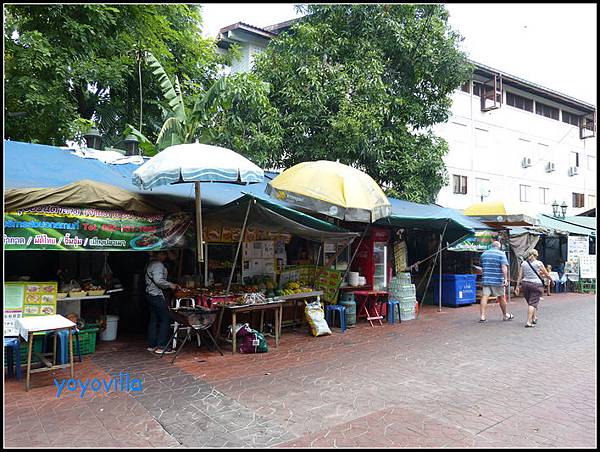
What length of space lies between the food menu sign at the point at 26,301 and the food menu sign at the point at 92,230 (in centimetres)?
63

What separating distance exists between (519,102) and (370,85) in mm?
15649

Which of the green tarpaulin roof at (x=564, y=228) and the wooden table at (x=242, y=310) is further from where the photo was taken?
the green tarpaulin roof at (x=564, y=228)

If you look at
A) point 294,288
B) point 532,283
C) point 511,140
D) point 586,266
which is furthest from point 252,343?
point 511,140

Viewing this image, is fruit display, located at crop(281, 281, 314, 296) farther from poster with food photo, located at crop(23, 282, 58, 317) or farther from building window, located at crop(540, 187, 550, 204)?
building window, located at crop(540, 187, 550, 204)

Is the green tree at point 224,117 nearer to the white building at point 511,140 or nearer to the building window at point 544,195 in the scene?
the white building at point 511,140

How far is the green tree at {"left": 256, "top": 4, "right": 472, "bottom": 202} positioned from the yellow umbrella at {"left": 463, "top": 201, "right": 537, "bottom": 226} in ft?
6.03

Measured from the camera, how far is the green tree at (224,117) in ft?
33.7

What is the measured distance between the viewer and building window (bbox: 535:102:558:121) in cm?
2584

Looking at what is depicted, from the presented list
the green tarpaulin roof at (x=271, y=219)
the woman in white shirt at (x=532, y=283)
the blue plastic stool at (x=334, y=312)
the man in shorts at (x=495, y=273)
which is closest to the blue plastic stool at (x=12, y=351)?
the green tarpaulin roof at (x=271, y=219)

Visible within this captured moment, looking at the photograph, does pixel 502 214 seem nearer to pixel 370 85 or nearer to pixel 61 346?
pixel 370 85

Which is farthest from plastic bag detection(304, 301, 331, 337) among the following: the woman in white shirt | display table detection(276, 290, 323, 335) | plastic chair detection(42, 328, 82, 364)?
the woman in white shirt

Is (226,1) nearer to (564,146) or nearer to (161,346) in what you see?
(161,346)

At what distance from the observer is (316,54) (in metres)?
13.7

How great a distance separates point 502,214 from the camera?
12938mm
